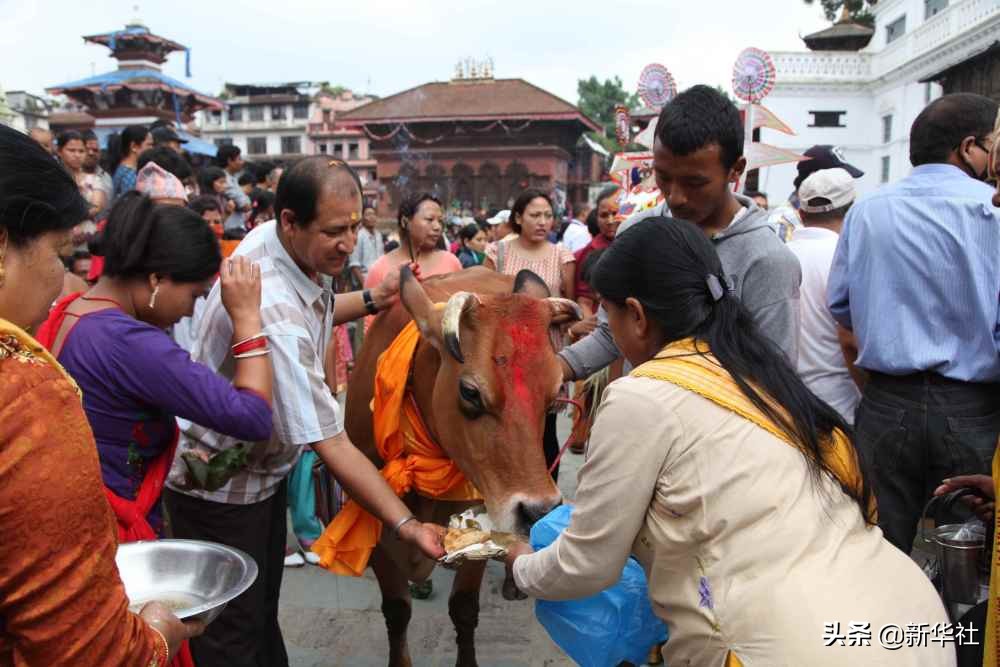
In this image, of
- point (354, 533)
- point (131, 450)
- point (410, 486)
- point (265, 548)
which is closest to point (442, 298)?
point (410, 486)

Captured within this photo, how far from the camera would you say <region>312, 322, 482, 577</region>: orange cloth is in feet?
10.4

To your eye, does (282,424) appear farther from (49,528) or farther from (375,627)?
(375,627)

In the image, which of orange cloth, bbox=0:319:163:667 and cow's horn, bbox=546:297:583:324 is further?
cow's horn, bbox=546:297:583:324


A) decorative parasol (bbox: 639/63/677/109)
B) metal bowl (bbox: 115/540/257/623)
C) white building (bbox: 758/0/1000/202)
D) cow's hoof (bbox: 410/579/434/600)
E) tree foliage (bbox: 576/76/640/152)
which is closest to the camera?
metal bowl (bbox: 115/540/257/623)

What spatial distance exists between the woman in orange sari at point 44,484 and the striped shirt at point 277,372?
1.17 meters

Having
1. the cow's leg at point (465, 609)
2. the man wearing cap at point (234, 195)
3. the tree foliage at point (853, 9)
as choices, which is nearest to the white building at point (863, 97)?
the tree foliage at point (853, 9)

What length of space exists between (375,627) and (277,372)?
87.5 inches

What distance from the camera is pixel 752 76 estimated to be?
8.86 metres

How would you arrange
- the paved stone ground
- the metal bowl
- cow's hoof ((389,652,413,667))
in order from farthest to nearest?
the paved stone ground → cow's hoof ((389,652,413,667)) → the metal bowl

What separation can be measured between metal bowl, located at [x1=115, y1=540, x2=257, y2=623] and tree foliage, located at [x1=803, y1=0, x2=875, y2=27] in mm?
46960

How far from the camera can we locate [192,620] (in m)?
1.74

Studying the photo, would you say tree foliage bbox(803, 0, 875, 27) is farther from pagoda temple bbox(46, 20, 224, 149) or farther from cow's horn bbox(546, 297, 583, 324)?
cow's horn bbox(546, 297, 583, 324)

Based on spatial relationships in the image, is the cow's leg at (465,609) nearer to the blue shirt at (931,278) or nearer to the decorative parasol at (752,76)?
the blue shirt at (931,278)

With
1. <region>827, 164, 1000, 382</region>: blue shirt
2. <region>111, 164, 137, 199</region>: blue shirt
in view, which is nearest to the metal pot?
<region>827, 164, 1000, 382</region>: blue shirt
